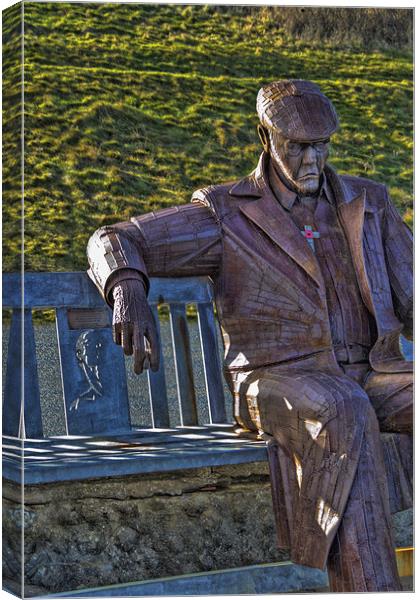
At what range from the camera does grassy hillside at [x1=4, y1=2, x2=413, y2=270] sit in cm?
718

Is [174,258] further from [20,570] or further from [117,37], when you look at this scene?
[117,37]

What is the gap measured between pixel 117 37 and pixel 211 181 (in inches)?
33.0

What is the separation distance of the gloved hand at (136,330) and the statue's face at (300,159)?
723 millimetres

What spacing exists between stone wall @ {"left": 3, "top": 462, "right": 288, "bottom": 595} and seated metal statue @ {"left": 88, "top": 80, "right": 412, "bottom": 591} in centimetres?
27

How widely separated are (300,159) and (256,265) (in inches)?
15.0

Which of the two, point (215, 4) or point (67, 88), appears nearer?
point (215, 4)

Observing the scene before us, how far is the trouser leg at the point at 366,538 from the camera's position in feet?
18.2

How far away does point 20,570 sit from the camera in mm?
5820

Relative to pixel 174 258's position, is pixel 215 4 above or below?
above

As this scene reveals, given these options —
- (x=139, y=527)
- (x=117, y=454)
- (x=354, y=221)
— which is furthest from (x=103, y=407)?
(x=354, y=221)

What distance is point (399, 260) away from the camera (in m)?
6.27

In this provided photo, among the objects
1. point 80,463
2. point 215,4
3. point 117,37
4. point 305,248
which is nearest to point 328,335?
point 305,248

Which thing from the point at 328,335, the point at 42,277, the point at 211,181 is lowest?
the point at 328,335

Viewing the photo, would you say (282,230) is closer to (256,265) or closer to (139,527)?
(256,265)
